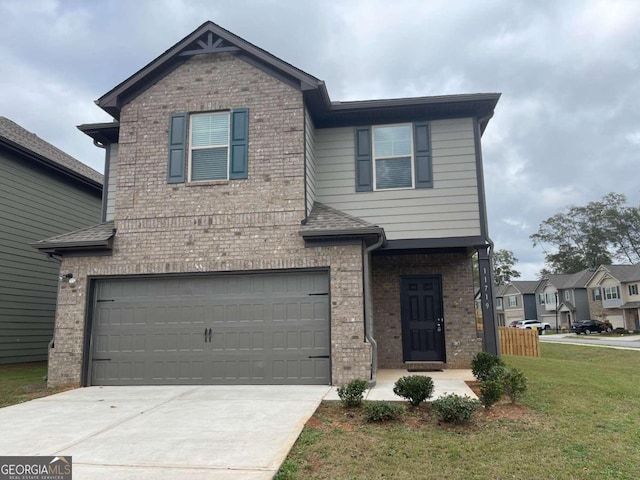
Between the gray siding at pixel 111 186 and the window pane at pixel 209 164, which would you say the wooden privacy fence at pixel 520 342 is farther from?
the gray siding at pixel 111 186

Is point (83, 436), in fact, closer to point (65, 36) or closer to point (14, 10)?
point (14, 10)

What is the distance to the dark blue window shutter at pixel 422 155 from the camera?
423 inches

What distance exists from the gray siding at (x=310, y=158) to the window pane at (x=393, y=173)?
1.45 meters

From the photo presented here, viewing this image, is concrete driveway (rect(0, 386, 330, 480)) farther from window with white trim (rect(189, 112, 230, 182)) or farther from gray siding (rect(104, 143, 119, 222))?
window with white trim (rect(189, 112, 230, 182))

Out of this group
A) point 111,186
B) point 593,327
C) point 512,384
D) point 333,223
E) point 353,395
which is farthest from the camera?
point 593,327

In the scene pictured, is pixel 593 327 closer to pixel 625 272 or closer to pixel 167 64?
pixel 625 272

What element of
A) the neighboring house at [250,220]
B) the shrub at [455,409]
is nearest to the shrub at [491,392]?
the shrub at [455,409]

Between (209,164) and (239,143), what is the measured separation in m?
0.79

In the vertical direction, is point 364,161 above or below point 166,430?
above

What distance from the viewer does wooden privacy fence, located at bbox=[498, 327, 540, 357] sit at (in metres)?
17.0

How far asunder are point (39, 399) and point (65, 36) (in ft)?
36.9

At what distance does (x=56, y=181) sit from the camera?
15.8m

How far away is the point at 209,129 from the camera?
10.5 m

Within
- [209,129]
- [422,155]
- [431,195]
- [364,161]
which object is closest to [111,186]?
[209,129]
